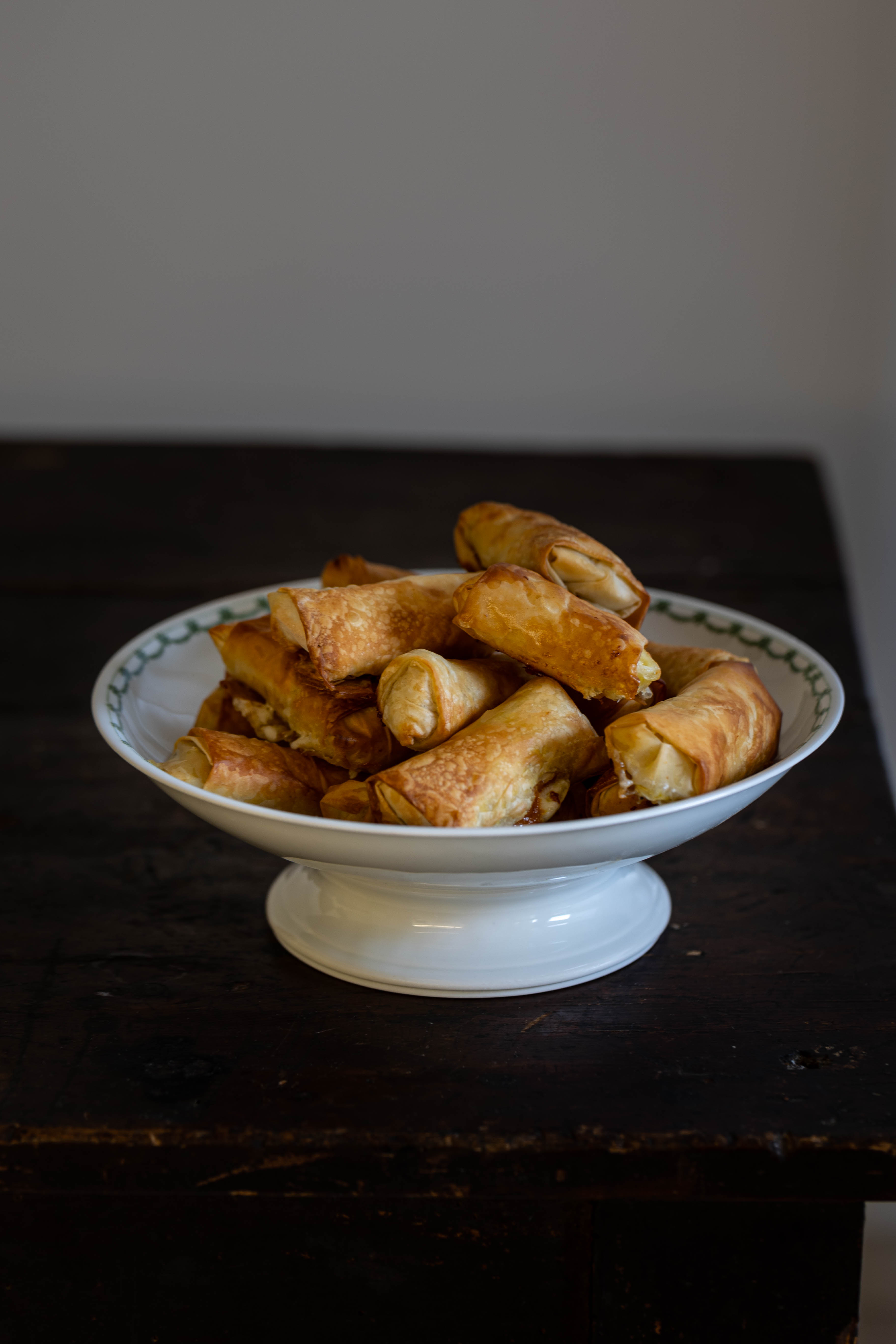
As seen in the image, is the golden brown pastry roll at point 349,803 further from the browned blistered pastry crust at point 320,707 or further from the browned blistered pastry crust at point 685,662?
the browned blistered pastry crust at point 685,662

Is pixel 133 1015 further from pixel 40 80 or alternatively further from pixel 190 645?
pixel 40 80

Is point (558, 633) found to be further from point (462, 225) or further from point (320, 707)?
point (462, 225)

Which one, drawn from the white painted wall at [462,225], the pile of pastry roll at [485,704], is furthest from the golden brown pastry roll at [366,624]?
the white painted wall at [462,225]

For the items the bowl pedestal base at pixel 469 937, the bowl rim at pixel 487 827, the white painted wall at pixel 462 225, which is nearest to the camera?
the bowl rim at pixel 487 827

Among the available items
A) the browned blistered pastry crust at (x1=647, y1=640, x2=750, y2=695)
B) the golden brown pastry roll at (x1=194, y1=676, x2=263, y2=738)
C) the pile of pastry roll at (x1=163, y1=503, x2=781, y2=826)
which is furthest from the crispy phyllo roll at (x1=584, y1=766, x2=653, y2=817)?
the golden brown pastry roll at (x1=194, y1=676, x2=263, y2=738)

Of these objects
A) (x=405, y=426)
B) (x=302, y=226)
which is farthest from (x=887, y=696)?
(x=302, y=226)
